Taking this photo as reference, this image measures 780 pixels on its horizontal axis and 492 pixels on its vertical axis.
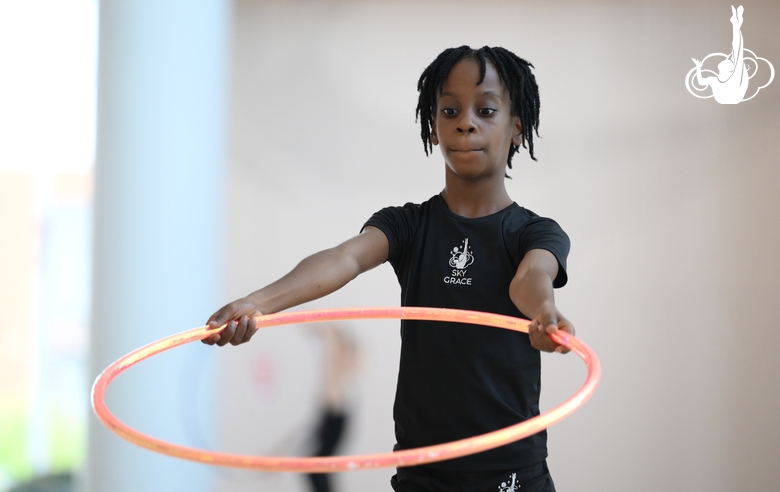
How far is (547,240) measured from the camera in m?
1.68

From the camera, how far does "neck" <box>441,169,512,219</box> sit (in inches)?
72.5

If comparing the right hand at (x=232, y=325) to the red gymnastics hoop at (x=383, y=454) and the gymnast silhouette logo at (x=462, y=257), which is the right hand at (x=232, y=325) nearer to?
the red gymnastics hoop at (x=383, y=454)

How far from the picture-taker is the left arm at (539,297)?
1371mm

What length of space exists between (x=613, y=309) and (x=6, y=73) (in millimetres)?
3271

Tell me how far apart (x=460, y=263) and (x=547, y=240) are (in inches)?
8.5

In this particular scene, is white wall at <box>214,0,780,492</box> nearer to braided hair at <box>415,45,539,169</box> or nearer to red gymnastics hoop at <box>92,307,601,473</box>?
braided hair at <box>415,45,539,169</box>

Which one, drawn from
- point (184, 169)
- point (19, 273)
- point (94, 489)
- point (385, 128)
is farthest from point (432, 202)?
point (19, 273)

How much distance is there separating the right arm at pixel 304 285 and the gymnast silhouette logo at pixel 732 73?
241 cm

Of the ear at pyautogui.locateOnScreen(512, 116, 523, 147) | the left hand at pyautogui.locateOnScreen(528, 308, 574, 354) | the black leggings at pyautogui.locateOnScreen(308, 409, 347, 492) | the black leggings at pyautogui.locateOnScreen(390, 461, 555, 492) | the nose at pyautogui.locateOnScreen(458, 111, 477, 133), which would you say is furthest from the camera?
the black leggings at pyautogui.locateOnScreen(308, 409, 347, 492)

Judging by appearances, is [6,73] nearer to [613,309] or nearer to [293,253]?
[293,253]

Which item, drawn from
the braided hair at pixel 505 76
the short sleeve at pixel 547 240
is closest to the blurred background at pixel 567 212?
the braided hair at pixel 505 76

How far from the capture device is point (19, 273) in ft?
12.4

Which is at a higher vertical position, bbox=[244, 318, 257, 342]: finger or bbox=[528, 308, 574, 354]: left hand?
bbox=[528, 308, 574, 354]: left hand

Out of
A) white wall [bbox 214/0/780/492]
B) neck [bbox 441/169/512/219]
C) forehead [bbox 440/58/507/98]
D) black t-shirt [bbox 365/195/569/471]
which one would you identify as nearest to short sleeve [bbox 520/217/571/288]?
black t-shirt [bbox 365/195/569/471]
